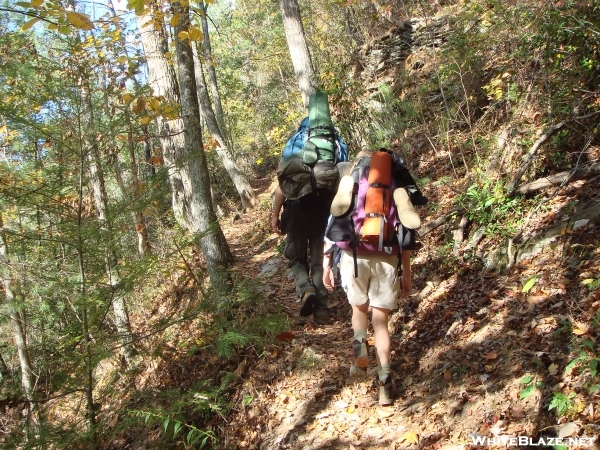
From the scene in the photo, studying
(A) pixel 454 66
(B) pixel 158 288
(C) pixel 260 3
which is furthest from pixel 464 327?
(C) pixel 260 3

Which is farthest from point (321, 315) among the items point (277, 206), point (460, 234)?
point (460, 234)

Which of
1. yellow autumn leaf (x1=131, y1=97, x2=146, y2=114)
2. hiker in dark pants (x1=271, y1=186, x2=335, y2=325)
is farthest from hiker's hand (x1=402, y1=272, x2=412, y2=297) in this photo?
yellow autumn leaf (x1=131, y1=97, x2=146, y2=114)

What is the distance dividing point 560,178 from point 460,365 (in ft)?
8.90

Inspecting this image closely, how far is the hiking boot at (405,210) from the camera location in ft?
10.7

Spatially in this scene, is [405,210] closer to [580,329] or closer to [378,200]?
[378,200]

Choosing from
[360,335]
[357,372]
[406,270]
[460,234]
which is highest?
[406,270]

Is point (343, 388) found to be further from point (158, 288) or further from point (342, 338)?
point (158, 288)

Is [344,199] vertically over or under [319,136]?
under

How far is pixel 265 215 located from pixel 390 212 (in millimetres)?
8669

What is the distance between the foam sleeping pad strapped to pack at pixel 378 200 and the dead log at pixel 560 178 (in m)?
2.58

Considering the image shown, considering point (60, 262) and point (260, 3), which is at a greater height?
point (260, 3)

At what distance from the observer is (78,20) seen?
290 cm

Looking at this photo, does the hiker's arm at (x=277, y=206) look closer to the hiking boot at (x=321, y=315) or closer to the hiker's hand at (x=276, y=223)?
the hiker's hand at (x=276, y=223)

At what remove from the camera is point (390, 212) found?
11.0ft
